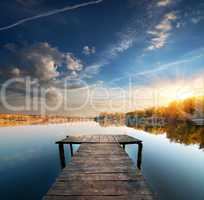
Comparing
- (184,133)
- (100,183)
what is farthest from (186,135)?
(100,183)

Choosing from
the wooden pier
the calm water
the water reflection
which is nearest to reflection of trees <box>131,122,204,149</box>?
the water reflection

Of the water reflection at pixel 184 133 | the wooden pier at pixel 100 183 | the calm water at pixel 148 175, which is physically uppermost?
the wooden pier at pixel 100 183

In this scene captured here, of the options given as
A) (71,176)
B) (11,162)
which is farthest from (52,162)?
(71,176)

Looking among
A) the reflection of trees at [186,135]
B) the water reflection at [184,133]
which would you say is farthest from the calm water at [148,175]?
the water reflection at [184,133]

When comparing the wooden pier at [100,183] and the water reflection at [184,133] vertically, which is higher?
the wooden pier at [100,183]

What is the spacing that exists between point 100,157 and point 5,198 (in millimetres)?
6293

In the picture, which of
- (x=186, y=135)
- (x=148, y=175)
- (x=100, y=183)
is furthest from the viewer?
(x=186, y=135)

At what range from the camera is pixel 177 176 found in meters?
11.7

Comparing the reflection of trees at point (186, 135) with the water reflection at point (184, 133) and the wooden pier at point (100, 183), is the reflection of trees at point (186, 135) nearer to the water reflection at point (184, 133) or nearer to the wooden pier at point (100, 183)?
the water reflection at point (184, 133)

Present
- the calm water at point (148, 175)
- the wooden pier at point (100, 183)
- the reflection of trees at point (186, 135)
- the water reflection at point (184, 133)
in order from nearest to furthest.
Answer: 1. the wooden pier at point (100, 183)
2. the calm water at point (148, 175)
3. the reflection of trees at point (186, 135)
4. the water reflection at point (184, 133)

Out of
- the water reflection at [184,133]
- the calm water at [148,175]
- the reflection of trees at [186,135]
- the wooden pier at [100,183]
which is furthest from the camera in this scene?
the water reflection at [184,133]

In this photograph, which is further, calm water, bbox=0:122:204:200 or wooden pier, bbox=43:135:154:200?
calm water, bbox=0:122:204:200

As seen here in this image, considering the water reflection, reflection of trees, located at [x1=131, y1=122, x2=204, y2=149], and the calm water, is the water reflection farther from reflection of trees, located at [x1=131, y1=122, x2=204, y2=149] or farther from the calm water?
the calm water

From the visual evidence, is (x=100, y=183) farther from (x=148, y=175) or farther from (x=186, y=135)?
(x=186, y=135)
